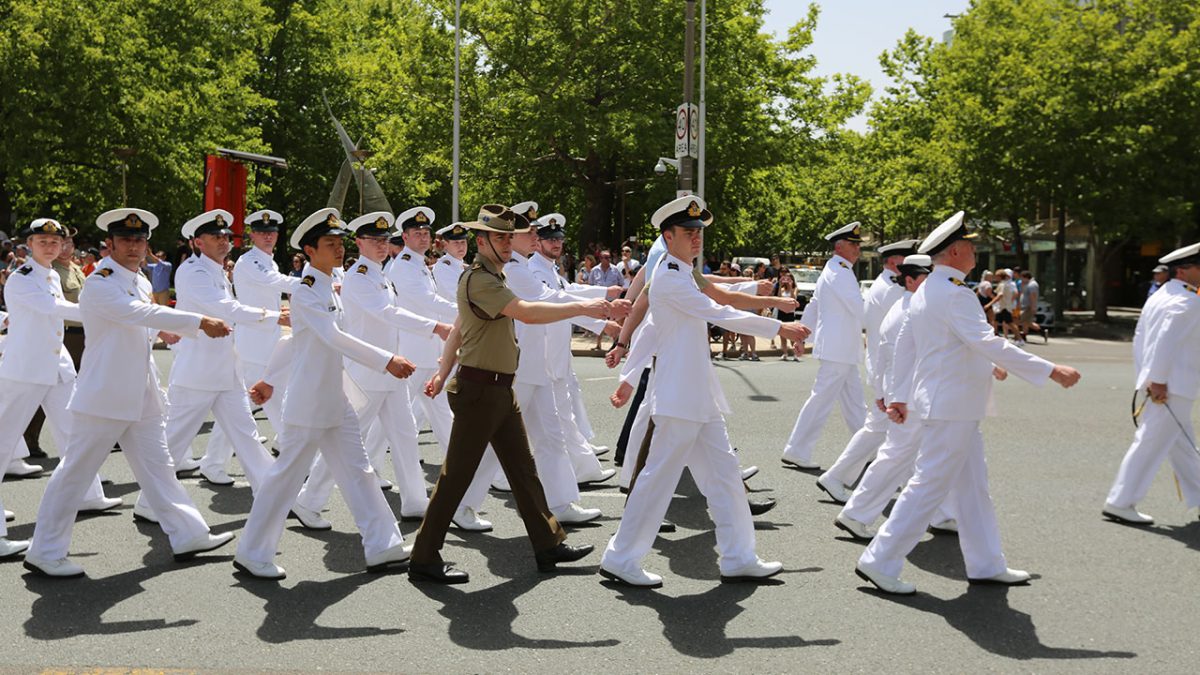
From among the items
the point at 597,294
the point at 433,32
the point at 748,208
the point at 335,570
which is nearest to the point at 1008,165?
the point at 748,208

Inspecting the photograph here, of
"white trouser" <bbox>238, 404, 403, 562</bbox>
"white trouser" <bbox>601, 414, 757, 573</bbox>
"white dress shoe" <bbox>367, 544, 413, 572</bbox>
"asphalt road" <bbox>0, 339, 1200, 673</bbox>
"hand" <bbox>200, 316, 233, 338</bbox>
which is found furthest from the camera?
"white dress shoe" <bbox>367, 544, 413, 572</bbox>

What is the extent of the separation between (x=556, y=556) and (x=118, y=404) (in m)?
2.54

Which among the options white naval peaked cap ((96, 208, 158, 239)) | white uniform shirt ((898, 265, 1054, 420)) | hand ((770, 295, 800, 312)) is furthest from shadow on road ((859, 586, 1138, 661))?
white naval peaked cap ((96, 208, 158, 239))

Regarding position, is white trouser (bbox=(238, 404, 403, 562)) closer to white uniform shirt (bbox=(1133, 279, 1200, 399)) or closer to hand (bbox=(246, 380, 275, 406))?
hand (bbox=(246, 380, 275, 406))

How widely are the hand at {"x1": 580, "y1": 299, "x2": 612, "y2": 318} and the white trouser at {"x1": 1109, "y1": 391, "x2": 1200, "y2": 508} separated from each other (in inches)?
160

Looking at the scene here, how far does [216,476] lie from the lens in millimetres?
9312

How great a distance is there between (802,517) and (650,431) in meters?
1.25

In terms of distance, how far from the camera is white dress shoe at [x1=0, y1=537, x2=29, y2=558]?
6.90 m

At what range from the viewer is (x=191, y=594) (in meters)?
6.18

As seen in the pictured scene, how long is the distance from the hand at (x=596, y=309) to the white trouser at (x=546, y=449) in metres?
1.84

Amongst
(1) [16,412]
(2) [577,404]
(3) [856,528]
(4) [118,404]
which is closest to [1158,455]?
(3) [856,528]

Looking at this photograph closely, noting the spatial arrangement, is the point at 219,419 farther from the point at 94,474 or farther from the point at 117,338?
the point at 117,338

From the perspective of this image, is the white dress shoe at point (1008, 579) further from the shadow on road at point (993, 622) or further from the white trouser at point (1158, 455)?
the white trouser at point (1158, 455)

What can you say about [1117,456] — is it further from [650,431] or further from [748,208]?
[748,208]
